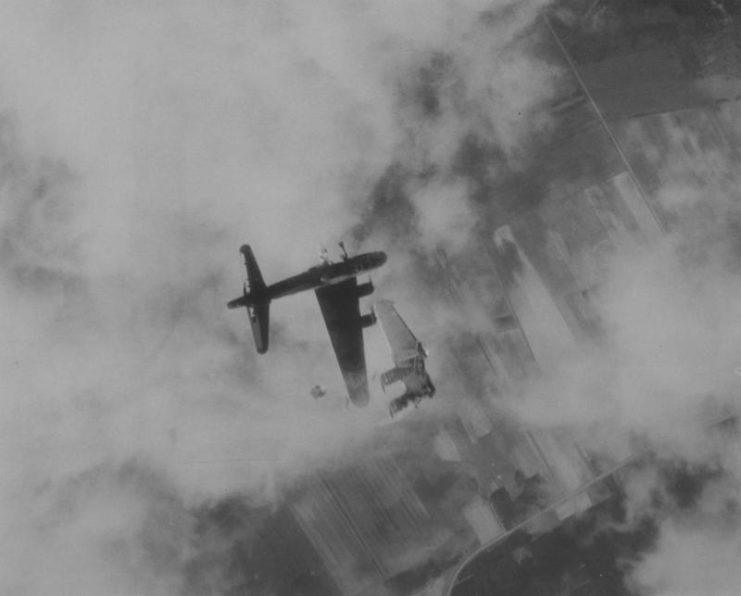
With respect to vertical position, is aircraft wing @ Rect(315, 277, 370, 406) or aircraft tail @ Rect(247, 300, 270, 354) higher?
aircraft tail @ Rect(247, 300, 270, 354)

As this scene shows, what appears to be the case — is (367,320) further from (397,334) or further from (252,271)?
(252,271)

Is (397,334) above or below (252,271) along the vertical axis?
below

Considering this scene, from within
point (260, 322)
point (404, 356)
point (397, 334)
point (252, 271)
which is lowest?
point (404, 356)

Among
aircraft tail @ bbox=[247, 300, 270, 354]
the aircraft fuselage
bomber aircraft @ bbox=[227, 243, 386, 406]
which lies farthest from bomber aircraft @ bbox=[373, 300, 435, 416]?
aircraft tail @ bbox=[247, 300, 270, 354]

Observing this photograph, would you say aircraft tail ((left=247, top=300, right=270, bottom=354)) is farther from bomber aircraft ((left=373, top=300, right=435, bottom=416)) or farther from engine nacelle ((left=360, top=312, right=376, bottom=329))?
bomber aircraft ((left=373, top=300, right=435, bottom=416))

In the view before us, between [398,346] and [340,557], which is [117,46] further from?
[340,557]

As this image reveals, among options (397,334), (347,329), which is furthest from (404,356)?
(347,329)
